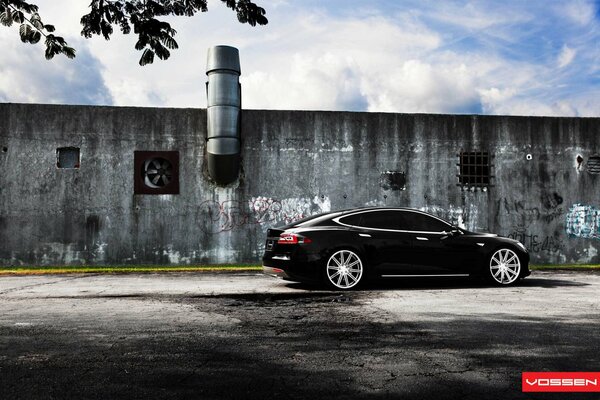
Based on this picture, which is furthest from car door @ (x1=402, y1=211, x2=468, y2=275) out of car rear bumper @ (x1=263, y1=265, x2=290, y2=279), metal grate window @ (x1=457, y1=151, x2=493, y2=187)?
metal grate window @ (x1=457, y1=151, x2=493, y2=187)

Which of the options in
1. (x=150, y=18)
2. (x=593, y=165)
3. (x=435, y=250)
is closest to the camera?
(x=150, y=18)

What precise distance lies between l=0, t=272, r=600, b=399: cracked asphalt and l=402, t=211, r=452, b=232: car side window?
121 centimetres

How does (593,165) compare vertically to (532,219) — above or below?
above

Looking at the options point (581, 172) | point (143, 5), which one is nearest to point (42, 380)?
point (143, 5)

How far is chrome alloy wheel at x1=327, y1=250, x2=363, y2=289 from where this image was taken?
32.3 ft

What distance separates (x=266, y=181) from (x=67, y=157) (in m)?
5.51

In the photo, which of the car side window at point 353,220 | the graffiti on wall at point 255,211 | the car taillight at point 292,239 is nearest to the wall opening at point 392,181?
the graffiti on wall at point 255,211

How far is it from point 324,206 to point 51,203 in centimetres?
750

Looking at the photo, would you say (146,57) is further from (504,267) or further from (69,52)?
(504,267)

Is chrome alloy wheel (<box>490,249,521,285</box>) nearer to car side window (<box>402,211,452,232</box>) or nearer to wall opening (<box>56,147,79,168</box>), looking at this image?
car side window (<box>402,211,452,232</box>)

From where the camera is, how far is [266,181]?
1731 centimetres

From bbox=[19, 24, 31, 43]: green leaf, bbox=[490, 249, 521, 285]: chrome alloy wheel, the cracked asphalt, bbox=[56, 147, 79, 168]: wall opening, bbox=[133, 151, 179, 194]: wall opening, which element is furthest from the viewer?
bbox=[133, 151, 179, 194]: wall opening

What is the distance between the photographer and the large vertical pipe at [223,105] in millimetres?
16438

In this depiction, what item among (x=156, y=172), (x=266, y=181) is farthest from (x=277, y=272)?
(x=156, y=172)
